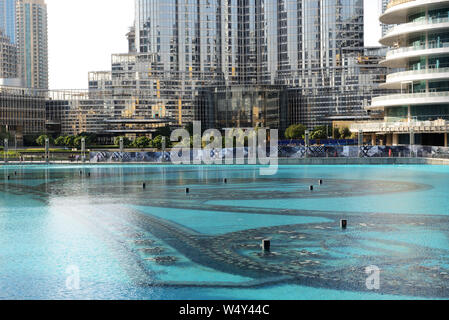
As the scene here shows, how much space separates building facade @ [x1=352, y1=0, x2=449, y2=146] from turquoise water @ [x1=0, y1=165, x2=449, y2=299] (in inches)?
1469

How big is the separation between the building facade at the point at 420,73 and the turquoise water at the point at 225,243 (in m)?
37.3

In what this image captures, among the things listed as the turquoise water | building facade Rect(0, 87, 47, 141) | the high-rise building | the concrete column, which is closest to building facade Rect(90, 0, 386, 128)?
the high-rise building

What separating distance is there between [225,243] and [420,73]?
193ft

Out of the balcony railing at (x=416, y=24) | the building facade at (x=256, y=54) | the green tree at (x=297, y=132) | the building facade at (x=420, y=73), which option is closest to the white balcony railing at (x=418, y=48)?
the building facade at (x=420, y=73)

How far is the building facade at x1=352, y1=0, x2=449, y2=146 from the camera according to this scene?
236 feet

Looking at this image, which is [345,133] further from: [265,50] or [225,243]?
[225,243]

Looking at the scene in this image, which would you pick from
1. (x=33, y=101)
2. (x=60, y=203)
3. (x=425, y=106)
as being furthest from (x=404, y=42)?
(x=33, y=101)

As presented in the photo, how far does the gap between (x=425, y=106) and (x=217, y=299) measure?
65909mm

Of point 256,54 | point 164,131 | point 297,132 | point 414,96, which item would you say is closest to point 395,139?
point 414,96

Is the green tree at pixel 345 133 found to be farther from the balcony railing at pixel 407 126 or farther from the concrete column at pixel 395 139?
the concrete column at pixel 395 139

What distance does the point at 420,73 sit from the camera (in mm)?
73125

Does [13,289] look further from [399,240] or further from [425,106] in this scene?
[425,106]

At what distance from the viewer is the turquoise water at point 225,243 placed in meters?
15.3
